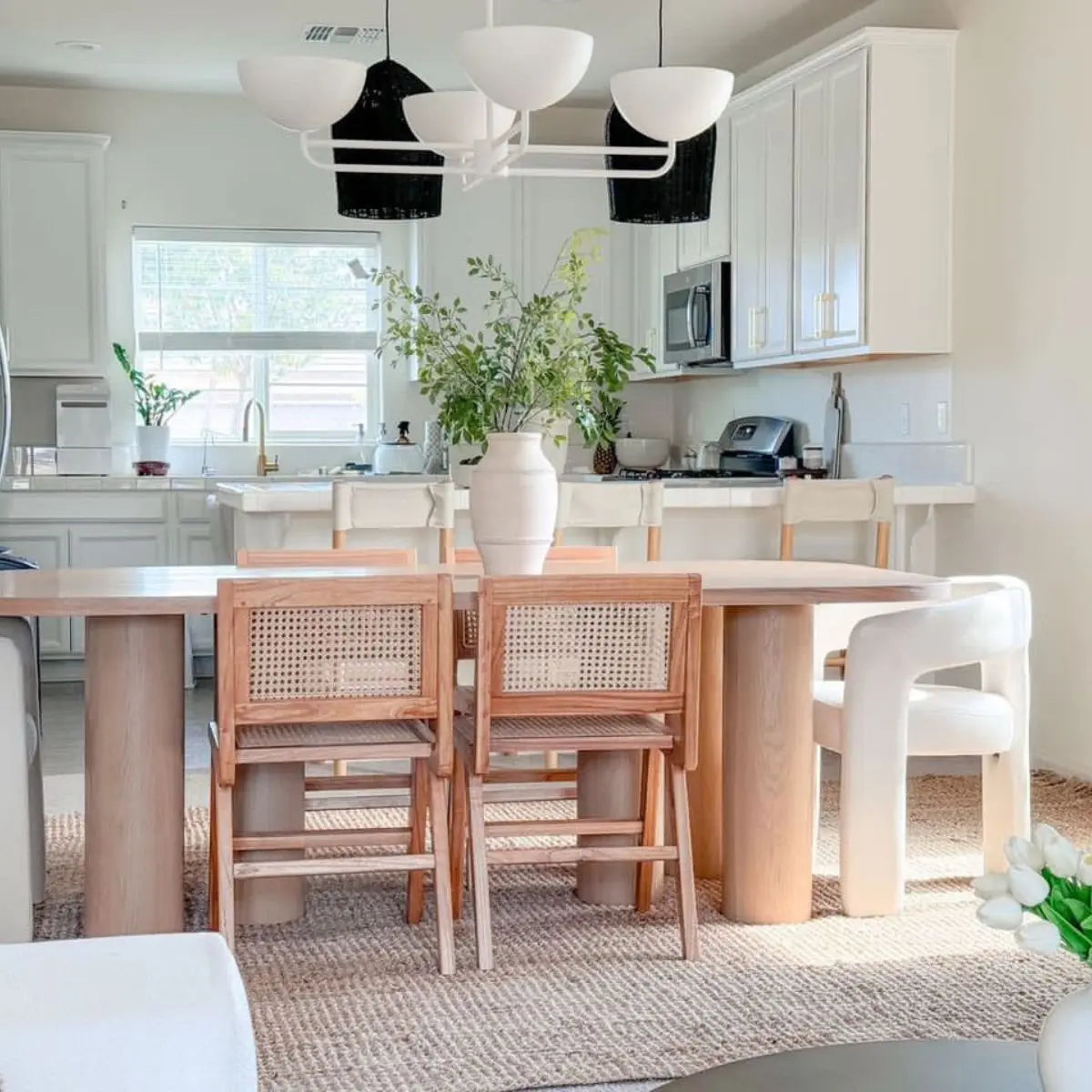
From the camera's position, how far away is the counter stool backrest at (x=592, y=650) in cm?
311

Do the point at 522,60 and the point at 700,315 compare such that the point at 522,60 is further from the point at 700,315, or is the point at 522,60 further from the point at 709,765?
the point at 700,315

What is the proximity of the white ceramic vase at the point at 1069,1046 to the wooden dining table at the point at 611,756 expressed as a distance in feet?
6.35

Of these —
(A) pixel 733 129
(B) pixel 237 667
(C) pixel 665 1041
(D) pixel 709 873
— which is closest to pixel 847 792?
(D) pixel 709 873

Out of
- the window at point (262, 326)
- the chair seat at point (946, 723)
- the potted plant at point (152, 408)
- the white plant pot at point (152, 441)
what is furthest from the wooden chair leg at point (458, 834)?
the window at point (262, 326)

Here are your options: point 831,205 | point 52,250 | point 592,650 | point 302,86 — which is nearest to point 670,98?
point 302,86

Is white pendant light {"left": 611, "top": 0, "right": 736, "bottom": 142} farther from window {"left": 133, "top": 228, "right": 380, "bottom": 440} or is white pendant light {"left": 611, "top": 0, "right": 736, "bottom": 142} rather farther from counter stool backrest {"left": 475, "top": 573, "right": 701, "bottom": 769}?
window {"left": 133, "top": 228, "right": 380, "bottom": 440}

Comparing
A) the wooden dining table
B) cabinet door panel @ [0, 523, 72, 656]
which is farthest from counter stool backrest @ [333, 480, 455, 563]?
cabinet door panel @ [0, 523, 72, 656]

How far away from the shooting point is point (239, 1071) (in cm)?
159

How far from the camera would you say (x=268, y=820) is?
348cm

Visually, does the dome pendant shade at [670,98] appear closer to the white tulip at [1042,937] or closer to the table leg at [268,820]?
the table leg at [268,820]

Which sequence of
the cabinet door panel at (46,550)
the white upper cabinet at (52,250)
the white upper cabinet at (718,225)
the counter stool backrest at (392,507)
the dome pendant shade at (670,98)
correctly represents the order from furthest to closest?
1. the white upper cabinet at (52,250)
2. the cabinet door panel at (46,550)
3. the white upper cabinet at (718,225)
4. the counter stool backrest at (392,507)
5. the dome pendant shade at (670,98)

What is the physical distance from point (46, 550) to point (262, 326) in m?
1.68

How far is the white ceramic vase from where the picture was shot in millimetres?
1330

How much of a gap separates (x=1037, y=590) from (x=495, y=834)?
8.54 feet
